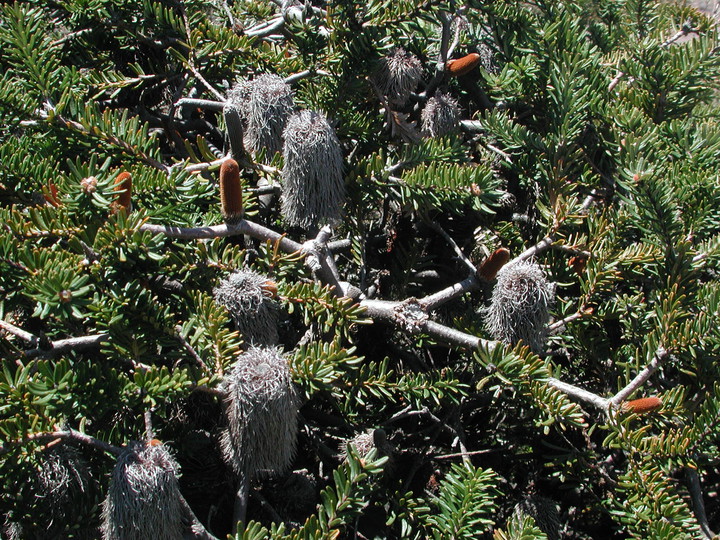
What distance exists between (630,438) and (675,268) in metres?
0.48

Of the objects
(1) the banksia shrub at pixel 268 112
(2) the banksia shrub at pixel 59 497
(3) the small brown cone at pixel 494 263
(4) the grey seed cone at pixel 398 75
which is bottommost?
(2) the banksia shrub at pixel 59 497

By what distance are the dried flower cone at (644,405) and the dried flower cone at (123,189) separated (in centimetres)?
121

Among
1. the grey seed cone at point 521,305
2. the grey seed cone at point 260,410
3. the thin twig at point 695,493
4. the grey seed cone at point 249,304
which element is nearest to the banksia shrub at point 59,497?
the grey seed cone at point 260,410

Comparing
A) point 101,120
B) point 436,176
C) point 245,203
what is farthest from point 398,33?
point 101,120

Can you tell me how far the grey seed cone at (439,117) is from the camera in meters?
2.04

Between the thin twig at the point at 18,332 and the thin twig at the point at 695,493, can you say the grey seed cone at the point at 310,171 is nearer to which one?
the thin twig at the point at 18,332

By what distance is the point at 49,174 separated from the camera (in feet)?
5.24

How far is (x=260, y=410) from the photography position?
1291 millimetres

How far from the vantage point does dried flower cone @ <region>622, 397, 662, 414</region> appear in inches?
58.3

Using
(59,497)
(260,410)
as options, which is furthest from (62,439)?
(260,410)

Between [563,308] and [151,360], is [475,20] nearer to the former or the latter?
[563,308]

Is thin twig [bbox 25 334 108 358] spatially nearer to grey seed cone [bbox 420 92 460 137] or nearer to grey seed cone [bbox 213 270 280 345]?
grey seed cone [bbox 213 270 280 345]

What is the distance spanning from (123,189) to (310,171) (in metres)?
0.44

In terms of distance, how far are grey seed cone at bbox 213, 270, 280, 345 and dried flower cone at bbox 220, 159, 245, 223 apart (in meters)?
0.14
